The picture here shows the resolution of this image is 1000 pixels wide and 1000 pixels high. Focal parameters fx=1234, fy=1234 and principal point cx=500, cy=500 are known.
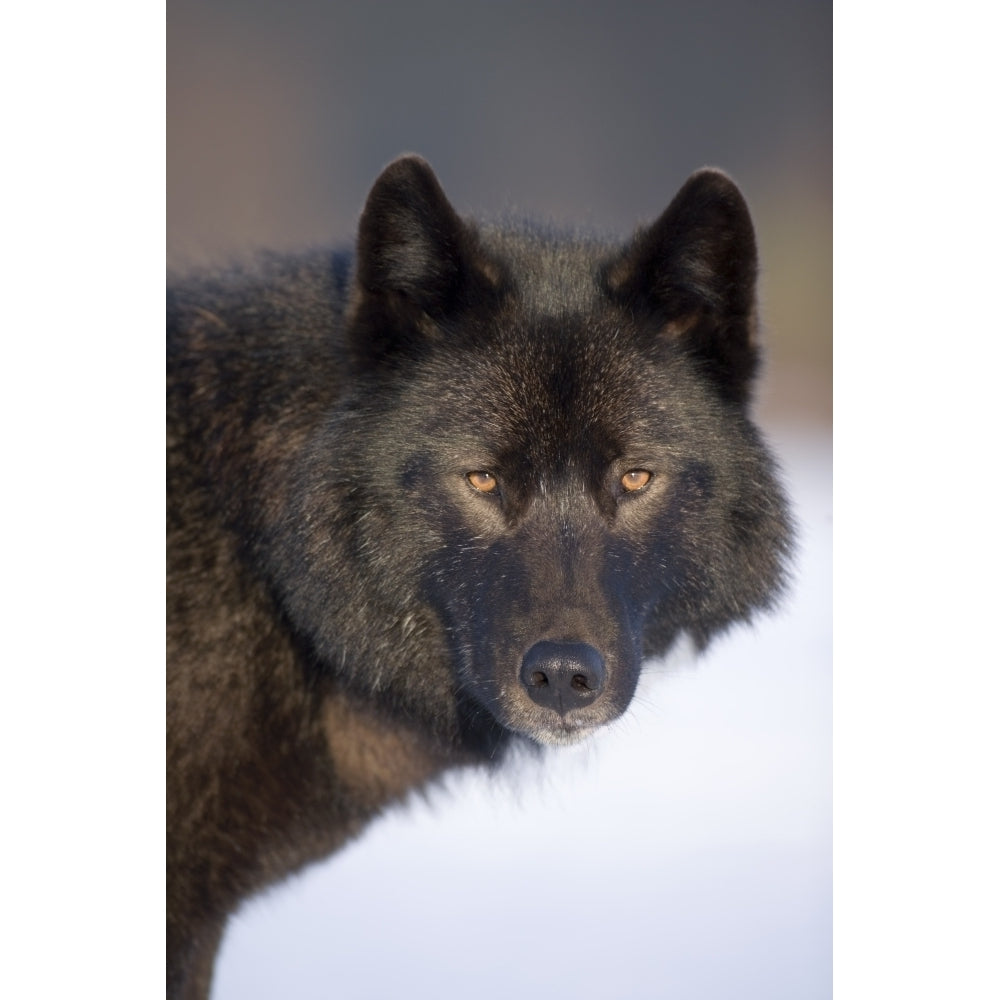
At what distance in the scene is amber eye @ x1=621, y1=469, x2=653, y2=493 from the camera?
2797mm

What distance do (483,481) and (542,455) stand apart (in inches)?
5.9

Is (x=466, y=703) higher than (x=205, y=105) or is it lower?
lower

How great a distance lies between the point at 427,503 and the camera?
2.85 metres

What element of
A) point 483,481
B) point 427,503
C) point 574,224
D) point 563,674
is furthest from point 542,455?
point 574,224

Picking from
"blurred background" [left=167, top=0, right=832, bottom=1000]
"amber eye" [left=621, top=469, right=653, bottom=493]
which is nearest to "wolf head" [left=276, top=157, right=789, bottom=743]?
"amber eye" [left=621, top=469, right=653, bottom=493]

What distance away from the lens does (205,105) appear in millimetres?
3293

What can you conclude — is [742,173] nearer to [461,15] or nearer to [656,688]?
[461,15]

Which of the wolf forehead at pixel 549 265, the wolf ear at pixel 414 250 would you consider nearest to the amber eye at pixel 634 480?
the wolf forehead at pixel 549 265

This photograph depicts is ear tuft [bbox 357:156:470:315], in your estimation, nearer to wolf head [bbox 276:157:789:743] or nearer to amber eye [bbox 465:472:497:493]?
wolf head [bbox 276:157:789:743]
